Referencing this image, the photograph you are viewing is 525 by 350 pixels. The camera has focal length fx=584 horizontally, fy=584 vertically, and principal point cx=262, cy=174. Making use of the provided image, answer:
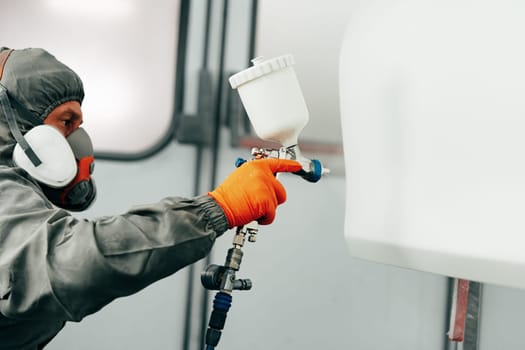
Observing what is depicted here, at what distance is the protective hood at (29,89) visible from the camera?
3.37 feet

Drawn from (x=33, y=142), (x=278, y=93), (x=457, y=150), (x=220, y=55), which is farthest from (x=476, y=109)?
(x=220, y=55)

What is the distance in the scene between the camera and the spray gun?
970 mm

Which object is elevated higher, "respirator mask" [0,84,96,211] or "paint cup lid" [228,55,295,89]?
"paint cup lid" [228,55,295,89]

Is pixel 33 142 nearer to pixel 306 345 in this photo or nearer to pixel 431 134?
pixel 431 134

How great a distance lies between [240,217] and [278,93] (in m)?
0.22

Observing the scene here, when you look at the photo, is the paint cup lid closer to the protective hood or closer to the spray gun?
the spray gun

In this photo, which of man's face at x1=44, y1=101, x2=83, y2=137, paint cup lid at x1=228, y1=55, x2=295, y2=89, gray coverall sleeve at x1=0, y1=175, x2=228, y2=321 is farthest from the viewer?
man's face at x1=44, y1=101, x2=83, y2=137

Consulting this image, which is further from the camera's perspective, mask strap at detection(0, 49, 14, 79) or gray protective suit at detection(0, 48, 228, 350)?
mask strap at detection(0, 49, 14, 79)

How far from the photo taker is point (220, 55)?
1.52 meters

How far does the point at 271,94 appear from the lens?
3.19ft

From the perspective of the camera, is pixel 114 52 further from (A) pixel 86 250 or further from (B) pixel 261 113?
(A) pixel 86 250

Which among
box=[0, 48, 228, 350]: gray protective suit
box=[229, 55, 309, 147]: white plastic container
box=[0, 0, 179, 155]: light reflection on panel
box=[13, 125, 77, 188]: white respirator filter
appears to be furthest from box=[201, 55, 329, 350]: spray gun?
box=[0, 0, 179, 155]: light reflection on panel

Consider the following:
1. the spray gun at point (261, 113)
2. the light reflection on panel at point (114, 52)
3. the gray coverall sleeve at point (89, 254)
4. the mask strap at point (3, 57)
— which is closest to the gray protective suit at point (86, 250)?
the gray coverall sleeve at point (89, 254)

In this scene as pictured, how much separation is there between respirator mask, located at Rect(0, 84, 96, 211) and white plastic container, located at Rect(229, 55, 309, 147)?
32cm
